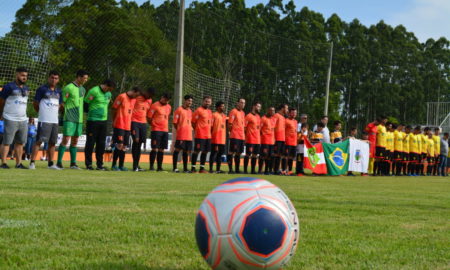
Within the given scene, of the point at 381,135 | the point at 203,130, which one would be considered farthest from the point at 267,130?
the point at 381,135

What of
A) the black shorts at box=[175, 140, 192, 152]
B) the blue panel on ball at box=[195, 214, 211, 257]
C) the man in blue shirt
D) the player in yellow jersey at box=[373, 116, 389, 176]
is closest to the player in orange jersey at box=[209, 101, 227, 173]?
the black shorts at box=[175, 140, 192, 152]

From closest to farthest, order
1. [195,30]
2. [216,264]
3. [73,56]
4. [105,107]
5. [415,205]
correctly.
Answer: [216,264] → [415,205] → [105,107] → [73,56] → [195,30]

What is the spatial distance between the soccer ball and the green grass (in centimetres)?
36

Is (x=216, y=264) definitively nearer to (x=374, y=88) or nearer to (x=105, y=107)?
(x=105, y=107)

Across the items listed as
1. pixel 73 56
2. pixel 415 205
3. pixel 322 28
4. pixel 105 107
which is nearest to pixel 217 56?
pixel 73 56

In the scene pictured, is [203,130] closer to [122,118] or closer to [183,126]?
[183,126]

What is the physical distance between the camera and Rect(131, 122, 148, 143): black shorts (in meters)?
12.6

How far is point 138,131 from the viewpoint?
12.7 metres

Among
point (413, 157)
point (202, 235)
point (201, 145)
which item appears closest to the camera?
point (202, 235)

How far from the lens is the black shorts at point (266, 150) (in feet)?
51.5

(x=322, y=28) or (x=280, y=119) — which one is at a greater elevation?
(x=322, y=28)

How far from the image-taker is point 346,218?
17.2 feet

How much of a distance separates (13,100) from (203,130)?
5.27 meters

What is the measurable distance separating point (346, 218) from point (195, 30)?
42.4 m
